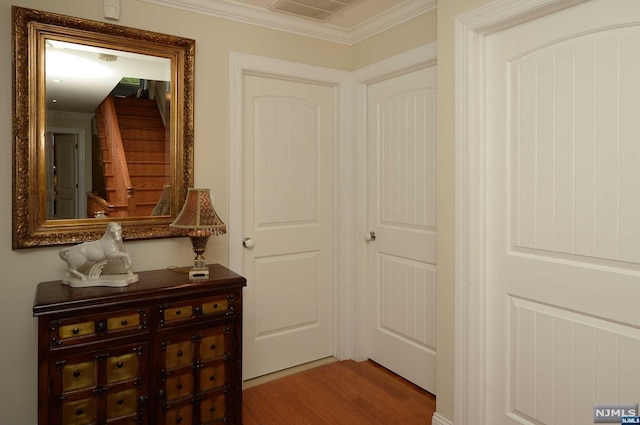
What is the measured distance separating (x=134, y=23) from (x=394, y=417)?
8.42 ft

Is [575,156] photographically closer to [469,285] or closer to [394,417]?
[469,285]

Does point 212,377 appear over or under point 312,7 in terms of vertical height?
under

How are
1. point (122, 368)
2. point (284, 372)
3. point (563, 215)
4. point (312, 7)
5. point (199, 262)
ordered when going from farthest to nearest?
point (284, 372)
point (312, 7)
point (199, 262)
point (122, 368)
point (563, 215)

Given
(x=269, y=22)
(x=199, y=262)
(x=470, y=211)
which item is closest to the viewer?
(x=470, y=211)

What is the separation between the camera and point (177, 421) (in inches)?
81.2

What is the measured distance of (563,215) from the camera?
5.83 feet

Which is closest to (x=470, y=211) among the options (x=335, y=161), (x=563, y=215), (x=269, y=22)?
(x=563, y=215)

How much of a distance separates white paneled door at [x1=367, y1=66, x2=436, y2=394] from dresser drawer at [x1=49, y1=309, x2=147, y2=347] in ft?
5.23

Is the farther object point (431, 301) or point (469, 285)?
point (431, 301)

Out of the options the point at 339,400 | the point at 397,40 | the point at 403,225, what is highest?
the point at 397,40

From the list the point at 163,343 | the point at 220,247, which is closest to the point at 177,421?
the point at 163,343

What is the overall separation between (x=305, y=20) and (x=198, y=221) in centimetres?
154

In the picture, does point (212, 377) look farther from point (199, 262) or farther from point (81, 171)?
point (81, 171)

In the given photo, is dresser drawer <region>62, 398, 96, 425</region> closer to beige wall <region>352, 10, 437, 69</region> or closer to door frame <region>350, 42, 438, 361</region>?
door frame <region>350, 42, 438, 361</region>
